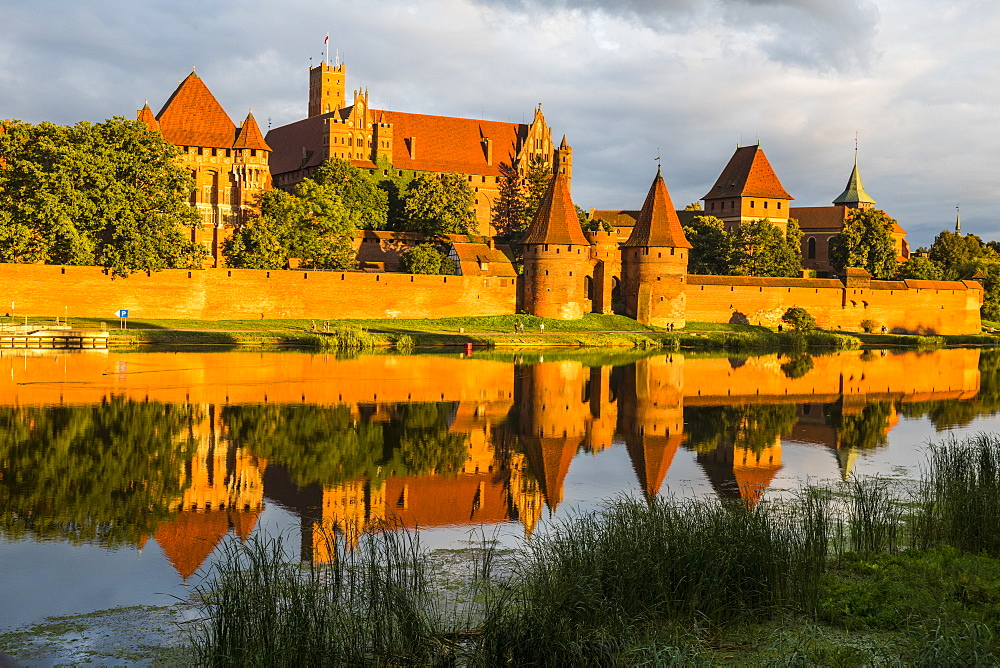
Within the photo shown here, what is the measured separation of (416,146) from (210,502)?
56.5 m

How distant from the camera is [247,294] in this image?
39375 mm

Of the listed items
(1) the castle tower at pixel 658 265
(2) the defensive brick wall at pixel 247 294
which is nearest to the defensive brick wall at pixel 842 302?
(1) the castle tower at pixel 658 265

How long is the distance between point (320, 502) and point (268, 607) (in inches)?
182

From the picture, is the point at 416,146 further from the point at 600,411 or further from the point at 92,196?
the point at 600,411

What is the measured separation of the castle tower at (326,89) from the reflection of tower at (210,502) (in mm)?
62257

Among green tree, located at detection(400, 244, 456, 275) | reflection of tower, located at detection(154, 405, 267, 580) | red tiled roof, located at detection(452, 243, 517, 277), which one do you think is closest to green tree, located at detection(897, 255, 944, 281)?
red tiled roof, located at detection(452, 243, 517, 277)

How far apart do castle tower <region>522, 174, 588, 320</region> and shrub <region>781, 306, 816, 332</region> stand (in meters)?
11.1

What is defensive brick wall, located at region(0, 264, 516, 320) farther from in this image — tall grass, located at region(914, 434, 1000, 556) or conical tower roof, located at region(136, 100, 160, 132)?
tall grass, located at region(914, 434, 1000, 556)

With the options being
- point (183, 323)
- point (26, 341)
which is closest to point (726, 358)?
point (183, 323)

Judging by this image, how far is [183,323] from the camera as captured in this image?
36.9 meters

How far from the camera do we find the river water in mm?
8930

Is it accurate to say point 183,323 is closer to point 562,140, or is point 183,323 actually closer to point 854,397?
point 854,397

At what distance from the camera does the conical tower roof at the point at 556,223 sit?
140ft

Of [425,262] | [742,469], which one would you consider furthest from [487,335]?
[742,469]
